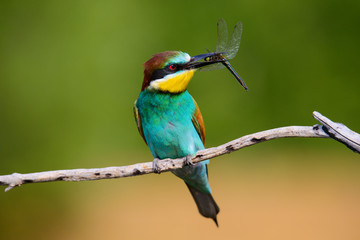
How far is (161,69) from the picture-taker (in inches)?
78.6

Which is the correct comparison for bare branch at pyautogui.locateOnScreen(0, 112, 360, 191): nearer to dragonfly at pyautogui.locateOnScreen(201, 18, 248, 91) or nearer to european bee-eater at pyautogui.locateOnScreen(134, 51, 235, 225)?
european bee-eater at pyautogui.locateOnScreen(134, 51, 235, 225)

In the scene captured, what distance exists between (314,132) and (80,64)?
3.01 m

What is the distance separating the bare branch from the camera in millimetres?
1548

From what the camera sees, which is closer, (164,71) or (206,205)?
(164,71)

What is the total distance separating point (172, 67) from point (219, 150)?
481mm

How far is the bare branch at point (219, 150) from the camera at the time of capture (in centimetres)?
155


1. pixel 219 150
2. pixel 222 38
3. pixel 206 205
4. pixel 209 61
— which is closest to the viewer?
pixel 219 150

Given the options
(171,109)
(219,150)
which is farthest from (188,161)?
(219,150)

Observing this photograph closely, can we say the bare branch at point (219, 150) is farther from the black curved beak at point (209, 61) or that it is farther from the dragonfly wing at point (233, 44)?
the dragonfly wing at point (233, 44)

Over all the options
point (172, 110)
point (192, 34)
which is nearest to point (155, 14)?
point (192, 34)

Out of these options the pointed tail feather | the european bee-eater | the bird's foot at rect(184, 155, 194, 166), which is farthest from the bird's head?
the pointed tail feather

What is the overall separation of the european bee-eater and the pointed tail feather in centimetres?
26

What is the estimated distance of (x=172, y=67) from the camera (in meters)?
2.00

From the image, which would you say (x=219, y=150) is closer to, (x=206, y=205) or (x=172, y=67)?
(x=172, y=67)
